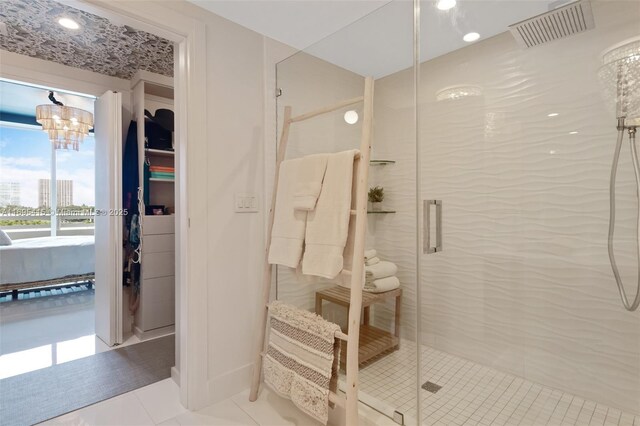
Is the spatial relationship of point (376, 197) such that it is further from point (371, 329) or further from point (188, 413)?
point (188, 413)

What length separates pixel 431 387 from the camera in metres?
1.73

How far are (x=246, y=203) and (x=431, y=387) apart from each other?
1516 millimetres

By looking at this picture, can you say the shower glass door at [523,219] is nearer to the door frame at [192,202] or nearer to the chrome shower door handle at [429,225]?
the chrome shower door handle at [429,225]

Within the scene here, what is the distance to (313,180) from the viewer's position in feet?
5.33

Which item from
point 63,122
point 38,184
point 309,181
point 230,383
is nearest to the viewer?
point 309,181

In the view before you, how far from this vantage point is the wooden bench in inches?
69.1

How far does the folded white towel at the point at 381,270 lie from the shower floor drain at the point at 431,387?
0.61 metres

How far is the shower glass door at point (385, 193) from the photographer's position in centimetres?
172

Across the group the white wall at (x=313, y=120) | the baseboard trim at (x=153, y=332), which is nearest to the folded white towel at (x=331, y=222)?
the white wall at (x=313, y=120)

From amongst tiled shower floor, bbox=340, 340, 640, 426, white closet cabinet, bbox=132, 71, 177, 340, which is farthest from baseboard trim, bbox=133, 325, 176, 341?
tiled shower floor, bbox=340, 340, 640, 426

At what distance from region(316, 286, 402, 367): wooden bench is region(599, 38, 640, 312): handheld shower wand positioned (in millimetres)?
1131

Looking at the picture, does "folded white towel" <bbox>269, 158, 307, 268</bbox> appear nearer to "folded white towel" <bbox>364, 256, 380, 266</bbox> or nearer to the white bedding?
"folded white towel" <bbox>364, 256, 380, 266</bbox>

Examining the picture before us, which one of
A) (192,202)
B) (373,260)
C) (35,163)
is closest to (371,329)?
(373,260)

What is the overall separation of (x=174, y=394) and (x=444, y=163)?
2193 mm
